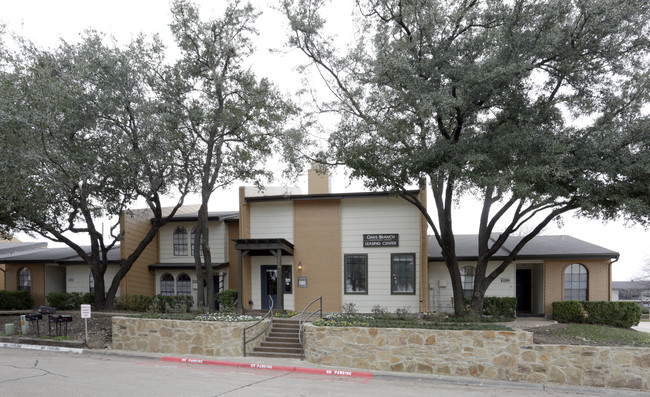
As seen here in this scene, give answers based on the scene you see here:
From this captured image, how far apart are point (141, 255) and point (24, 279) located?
832cm

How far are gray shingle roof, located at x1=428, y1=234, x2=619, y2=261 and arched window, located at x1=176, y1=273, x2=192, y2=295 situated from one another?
39.4 feet

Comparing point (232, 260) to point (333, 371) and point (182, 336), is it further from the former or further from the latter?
point (333, 371)

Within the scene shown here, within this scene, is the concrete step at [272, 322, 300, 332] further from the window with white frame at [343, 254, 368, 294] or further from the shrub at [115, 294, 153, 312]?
the shrub at [115, 294, 153, 312]

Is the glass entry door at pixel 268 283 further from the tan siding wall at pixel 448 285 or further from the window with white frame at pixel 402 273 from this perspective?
the tan siding wall at pixel 448 285

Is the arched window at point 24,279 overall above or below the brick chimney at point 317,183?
below

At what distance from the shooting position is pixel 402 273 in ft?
58.0

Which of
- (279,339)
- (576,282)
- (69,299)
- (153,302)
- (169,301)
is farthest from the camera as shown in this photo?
(69,299)

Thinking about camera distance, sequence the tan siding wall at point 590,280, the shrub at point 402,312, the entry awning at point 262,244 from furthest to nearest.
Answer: the tan siding wall at point 590,280 < the entry awning at point 262,244 < the shrub at point 402,312

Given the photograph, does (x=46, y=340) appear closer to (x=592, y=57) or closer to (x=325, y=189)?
(x=325, y=189)

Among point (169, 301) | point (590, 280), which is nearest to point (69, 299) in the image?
point (169, 301)

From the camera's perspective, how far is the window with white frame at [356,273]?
18.0m

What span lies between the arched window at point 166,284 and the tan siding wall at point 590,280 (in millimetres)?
17577

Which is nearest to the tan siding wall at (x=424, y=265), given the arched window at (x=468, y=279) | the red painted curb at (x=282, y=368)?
the arched window at (x=468, y=279)

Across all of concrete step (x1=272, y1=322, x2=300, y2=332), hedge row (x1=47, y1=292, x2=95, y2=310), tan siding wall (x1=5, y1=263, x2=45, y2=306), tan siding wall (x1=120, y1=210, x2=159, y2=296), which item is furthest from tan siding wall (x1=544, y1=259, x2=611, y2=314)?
tan siding wall (x1=5, y1=263, x2=45, y2=306)
